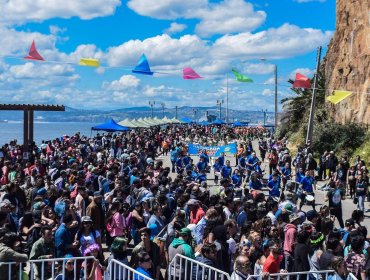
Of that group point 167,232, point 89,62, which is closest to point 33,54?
point 89,62

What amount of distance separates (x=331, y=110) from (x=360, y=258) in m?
29.3

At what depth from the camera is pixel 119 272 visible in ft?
22.7

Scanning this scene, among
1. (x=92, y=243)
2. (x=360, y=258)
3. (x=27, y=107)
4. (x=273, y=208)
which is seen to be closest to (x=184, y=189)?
(x=273, y=208)

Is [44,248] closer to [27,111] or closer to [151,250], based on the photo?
[151,250]

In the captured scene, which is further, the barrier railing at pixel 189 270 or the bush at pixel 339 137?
the bush at pixel 339 137

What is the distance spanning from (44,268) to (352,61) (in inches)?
1133

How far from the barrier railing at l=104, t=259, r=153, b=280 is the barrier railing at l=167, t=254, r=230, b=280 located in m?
0.83

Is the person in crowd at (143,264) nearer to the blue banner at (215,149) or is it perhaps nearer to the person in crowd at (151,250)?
the person in crowd at (151,250)

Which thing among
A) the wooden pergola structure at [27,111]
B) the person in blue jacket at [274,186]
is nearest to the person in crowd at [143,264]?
the person in blue jacket at [274,186]

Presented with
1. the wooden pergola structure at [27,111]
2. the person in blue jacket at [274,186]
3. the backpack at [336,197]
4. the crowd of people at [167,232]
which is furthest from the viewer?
the wooden pergola structure at [27,111]

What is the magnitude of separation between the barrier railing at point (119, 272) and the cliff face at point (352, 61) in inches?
957

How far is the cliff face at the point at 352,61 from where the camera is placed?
30625 mm

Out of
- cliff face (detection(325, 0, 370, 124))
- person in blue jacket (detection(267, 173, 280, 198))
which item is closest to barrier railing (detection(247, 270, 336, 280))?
person in blue jacket (detection(267, 173, 280, 198))

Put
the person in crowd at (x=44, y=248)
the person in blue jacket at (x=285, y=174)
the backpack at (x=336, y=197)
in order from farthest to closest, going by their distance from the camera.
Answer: the person in blue jacket at (x=285, y=174)
the backpack at (x=336, y=197)
the person in crowd at (x=44, y=248)
